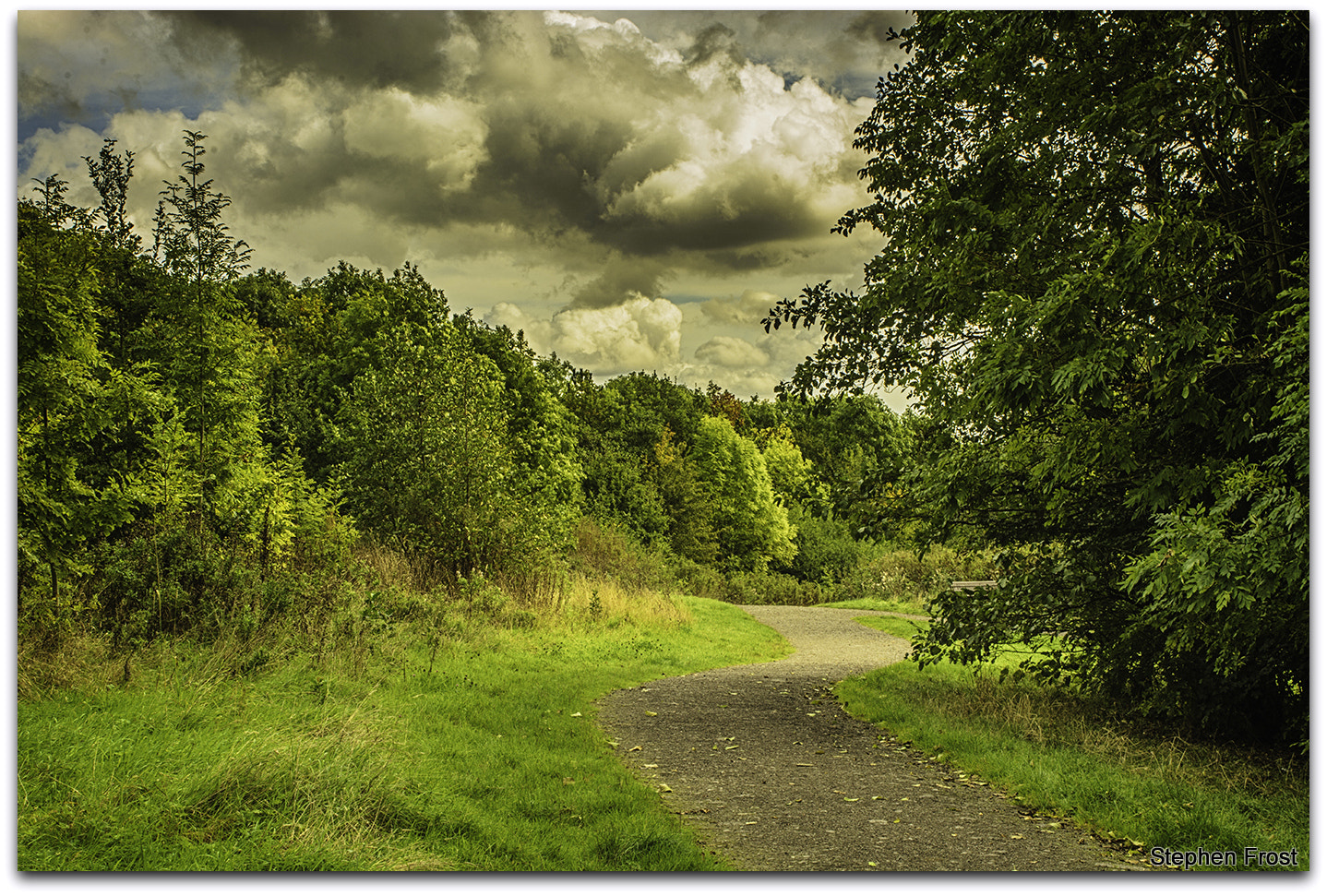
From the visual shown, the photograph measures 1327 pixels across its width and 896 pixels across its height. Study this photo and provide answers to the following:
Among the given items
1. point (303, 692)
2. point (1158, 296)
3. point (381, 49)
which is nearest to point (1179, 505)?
point (1158, 296)

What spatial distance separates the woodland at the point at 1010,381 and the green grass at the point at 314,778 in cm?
157

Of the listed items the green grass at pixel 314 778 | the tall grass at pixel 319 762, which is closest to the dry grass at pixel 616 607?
the tall grass at pixel 319 762

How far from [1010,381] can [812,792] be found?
136 inches

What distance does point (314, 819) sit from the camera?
4656 mm

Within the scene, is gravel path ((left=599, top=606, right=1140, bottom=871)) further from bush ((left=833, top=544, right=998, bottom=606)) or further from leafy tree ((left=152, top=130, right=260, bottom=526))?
bush ((left=833, top=544, right=998, bottom=606))

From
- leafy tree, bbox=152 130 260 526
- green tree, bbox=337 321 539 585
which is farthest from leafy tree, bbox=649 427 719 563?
leafy tree, bbox=152 130 260 526

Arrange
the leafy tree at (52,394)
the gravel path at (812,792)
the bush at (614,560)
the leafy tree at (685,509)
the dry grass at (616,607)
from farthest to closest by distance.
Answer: the leafy tree at (685,509)
the bush at (614,560)
the dry grass at (616,607)
the leafy tree at (52,394)
the gravel path at (812,792)

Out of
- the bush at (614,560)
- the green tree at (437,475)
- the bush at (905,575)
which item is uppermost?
the green tree at (437,475)

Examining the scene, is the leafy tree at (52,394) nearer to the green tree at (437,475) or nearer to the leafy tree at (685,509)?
the green tree at (437,475)

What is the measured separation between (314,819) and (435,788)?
97cm

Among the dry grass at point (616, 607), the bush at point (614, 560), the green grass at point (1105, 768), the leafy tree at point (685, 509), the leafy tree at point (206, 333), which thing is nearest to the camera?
the green grass at point (1105, 768)

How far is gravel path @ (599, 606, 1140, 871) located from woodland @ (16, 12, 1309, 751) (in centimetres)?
167

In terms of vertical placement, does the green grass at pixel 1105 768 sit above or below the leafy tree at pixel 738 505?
Answer: below

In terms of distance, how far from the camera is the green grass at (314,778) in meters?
4.52
